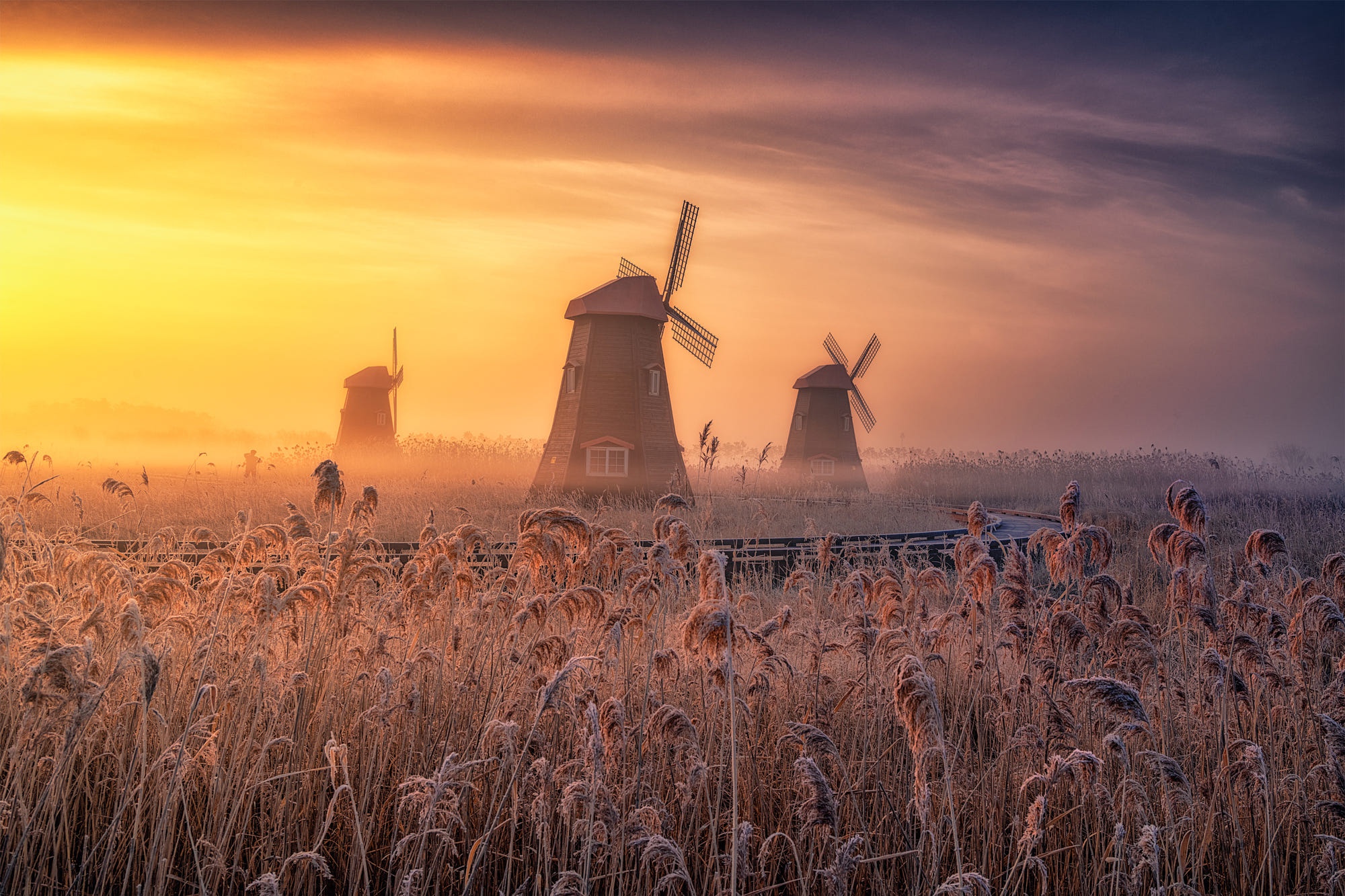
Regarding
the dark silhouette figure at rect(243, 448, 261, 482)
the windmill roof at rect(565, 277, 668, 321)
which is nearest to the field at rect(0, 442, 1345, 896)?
the windmill roof at rect(565, 277, 668, 321)

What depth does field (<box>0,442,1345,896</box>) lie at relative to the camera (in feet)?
9.27

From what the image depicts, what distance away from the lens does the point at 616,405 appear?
22.0 m

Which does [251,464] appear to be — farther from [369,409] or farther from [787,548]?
[787,548]

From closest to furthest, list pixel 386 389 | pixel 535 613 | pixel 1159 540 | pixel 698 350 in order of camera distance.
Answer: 1. pixel 535 613
2. pixel 1159 540
3. pixel 698 350
4. pixel 386 389

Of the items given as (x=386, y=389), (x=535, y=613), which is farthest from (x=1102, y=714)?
(x=386, y=389)

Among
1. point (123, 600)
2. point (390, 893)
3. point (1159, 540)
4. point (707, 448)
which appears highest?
point (707, 448)

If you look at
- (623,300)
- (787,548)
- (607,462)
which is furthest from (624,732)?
(623,300)

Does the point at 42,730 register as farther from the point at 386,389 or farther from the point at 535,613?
the point at 386,389

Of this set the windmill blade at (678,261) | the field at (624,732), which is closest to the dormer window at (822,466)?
the windmill blade at (678,261)

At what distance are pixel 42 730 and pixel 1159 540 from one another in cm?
503

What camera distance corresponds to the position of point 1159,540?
4.30 metres

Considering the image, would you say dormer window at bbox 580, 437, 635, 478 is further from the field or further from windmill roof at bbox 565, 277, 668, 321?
the field

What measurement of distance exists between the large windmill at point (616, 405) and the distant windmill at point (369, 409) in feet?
54.2

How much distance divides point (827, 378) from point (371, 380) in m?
19.0
